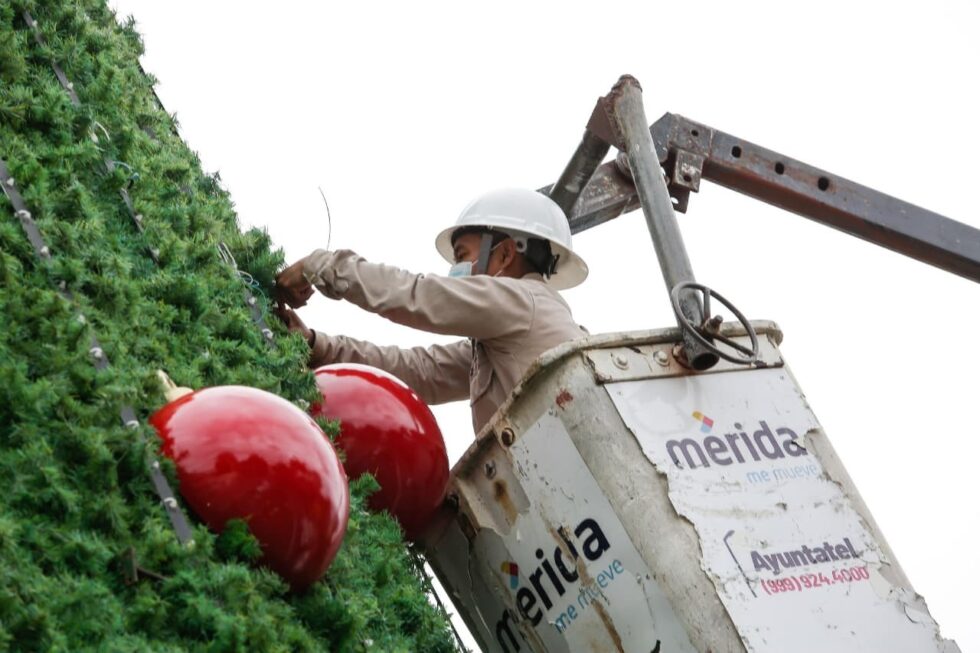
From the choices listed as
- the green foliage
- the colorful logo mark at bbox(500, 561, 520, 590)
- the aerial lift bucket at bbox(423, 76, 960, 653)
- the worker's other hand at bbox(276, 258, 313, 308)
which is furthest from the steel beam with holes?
the colorful logo mark at bbox(500, 561, 520, 590)

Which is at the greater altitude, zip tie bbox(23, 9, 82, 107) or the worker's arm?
zip tie bbox(23, 9, 82, 107)

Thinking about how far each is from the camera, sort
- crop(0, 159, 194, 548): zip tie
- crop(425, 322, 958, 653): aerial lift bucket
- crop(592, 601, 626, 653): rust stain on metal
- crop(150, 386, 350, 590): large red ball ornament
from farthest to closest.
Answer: crop(592, 601, 626, 653): rust stain on metal, crop(425, 322, 958, 653): aerial lift bucket, crop(150, 386, 350, 590): large red ball ornament, crop(0, 159, 194, 548): zip tie

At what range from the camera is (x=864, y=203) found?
8.73 m

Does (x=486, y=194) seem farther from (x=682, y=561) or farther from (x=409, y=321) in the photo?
(x=682, y=561)

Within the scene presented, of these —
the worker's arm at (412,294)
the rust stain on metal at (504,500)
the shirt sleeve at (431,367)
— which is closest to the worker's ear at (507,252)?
the shirt sleeve at (431,367)

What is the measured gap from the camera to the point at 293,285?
6387mm

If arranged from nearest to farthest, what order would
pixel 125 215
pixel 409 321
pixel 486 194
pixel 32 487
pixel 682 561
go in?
pixel 32 487 → pixel 682 561 → pixel 125 215 → pixel 409 321 → pixel 486 194

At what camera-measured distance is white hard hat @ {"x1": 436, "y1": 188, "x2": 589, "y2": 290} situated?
7.07 m

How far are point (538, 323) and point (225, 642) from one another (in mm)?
2869

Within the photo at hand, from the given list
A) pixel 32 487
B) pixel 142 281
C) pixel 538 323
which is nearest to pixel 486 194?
pixel 538 323

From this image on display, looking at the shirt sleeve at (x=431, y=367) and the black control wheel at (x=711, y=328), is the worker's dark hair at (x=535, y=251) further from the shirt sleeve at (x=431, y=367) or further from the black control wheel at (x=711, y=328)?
the black control wheel at (x=711, y=328)

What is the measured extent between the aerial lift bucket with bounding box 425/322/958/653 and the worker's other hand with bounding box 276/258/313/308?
1033 millimetres

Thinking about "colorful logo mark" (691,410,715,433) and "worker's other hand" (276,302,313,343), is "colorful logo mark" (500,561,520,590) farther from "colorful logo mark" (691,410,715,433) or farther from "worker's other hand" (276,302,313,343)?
"worker's other hand" (276,302,313,343)

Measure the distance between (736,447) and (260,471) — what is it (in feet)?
6.20
